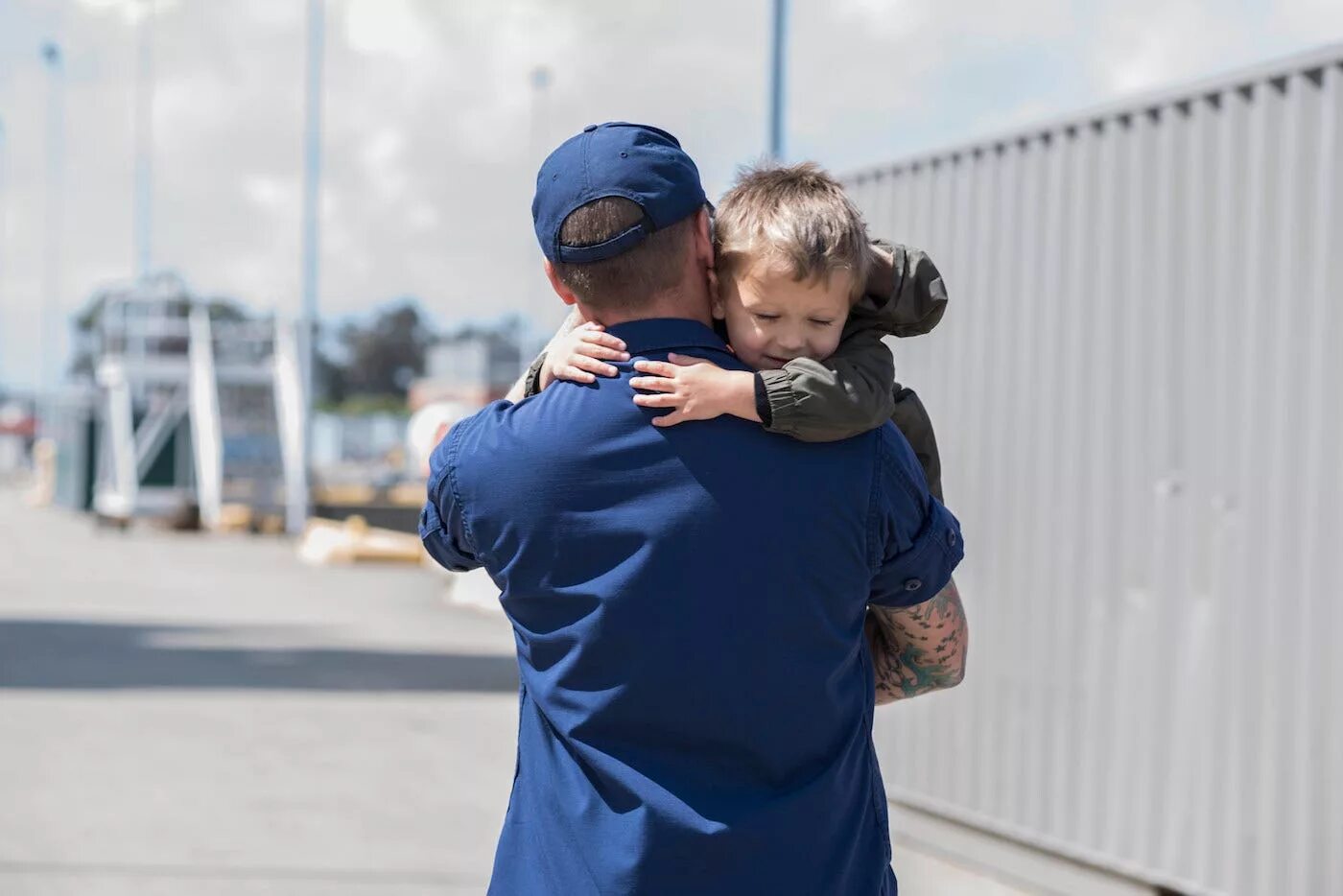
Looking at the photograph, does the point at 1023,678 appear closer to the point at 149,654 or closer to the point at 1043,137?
the point at 1043,137

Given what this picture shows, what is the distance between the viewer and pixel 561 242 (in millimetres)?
1979

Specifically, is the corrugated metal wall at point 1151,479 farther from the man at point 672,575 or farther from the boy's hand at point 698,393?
the boy's hand at point 698,393

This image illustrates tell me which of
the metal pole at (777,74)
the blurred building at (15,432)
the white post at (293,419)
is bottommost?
the blurred building at (15,432)

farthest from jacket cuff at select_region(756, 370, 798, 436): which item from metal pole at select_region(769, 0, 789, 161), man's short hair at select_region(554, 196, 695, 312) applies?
metal pole at select_region(769, 0, 789, 161)

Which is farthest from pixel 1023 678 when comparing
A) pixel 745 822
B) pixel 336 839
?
pixel 745 822

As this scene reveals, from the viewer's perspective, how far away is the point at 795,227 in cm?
196

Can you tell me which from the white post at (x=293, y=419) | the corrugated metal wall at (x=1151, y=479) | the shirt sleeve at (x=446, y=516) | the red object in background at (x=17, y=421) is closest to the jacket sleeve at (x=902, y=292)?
the shirt sleeve at (x=446, y=516)

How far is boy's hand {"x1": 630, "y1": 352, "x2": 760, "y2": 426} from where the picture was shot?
191 centimetres

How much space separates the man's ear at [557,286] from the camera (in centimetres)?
205

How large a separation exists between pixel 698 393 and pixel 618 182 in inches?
10.9

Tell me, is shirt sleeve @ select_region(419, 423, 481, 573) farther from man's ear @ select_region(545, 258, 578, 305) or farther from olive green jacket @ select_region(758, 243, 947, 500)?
olive green jacket @ select_region(758, 243, 947, 500)

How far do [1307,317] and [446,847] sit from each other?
4.38 m

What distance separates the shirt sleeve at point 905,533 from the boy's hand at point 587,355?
350 mm

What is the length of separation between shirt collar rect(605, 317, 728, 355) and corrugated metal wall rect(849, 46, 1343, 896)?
3.76 meters
